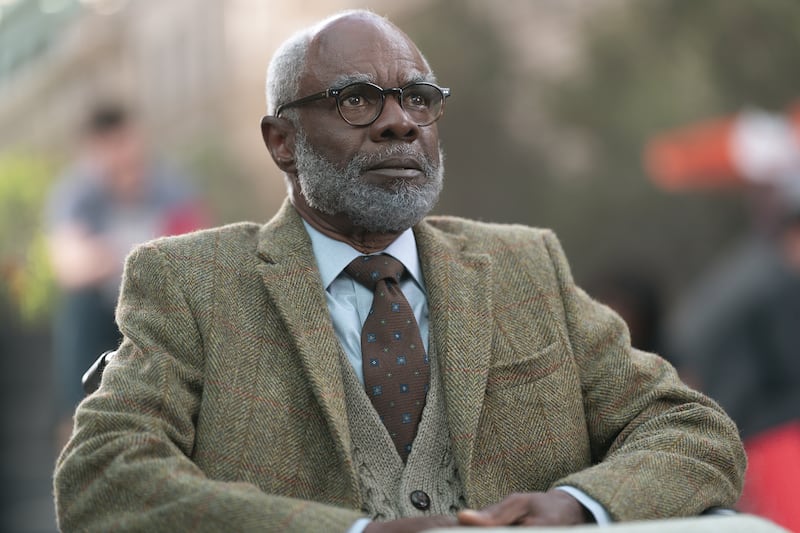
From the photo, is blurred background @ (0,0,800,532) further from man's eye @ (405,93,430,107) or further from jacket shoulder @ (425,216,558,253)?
man's eye @ (405,93,430,107)

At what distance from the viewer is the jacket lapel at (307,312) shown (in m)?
2.80

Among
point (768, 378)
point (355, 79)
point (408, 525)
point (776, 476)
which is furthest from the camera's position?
point (768, 378)

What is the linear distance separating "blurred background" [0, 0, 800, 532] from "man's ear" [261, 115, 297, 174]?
603 cm

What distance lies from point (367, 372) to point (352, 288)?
29cm

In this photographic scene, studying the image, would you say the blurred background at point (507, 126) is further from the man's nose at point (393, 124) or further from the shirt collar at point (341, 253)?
the man's nose at point (393, 124)

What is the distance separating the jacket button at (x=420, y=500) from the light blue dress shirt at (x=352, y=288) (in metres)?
0.34

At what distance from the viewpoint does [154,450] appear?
261cm

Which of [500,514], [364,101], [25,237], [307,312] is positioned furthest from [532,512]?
[25,237]

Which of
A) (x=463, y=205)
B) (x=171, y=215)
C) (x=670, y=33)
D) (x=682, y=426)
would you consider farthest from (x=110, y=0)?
(x=682, y=426)

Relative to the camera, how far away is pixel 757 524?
7.84 ft

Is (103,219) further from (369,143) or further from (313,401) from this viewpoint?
(313,401)

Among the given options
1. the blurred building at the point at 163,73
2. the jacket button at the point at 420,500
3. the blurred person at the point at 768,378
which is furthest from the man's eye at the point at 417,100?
the blurred building at the point at 163,73

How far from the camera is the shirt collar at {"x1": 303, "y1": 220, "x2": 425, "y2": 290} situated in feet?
10.3

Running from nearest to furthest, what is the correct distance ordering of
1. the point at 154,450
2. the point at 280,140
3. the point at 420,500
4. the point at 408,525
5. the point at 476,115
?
the point at 408,525
the point at 154,450
the point at 420,500
the point at 280,140
the point at 476,115
